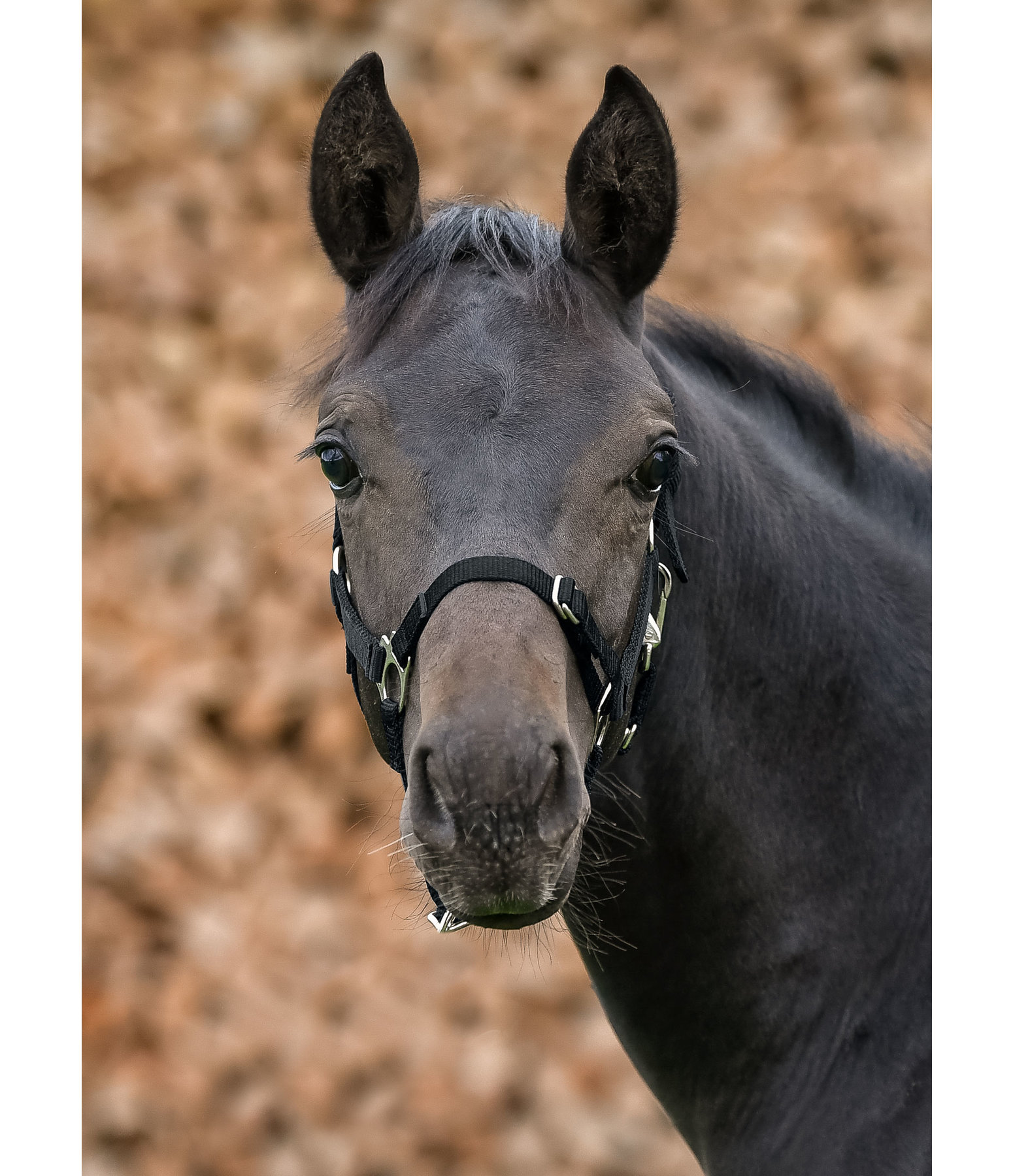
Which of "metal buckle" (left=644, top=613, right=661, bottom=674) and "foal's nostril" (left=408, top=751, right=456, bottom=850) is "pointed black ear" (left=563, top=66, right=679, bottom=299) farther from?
"foal's nostril" (left=408, top=751, right=456, bottom=850)

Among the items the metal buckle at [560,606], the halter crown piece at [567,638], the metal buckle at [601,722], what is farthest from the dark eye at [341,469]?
the metal buckle at [601,722]

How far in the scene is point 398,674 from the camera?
4.75ft

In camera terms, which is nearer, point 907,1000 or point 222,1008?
point 907,1000

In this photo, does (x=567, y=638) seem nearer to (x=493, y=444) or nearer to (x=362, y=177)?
(x=493, y=444)

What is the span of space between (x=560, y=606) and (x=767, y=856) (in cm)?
63

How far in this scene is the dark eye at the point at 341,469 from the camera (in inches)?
60.0

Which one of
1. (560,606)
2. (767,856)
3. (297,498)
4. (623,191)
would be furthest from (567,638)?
(297,498)

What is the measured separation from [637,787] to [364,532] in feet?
1.91

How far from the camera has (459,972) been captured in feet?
13.2

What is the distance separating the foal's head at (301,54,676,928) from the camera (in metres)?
1.25
